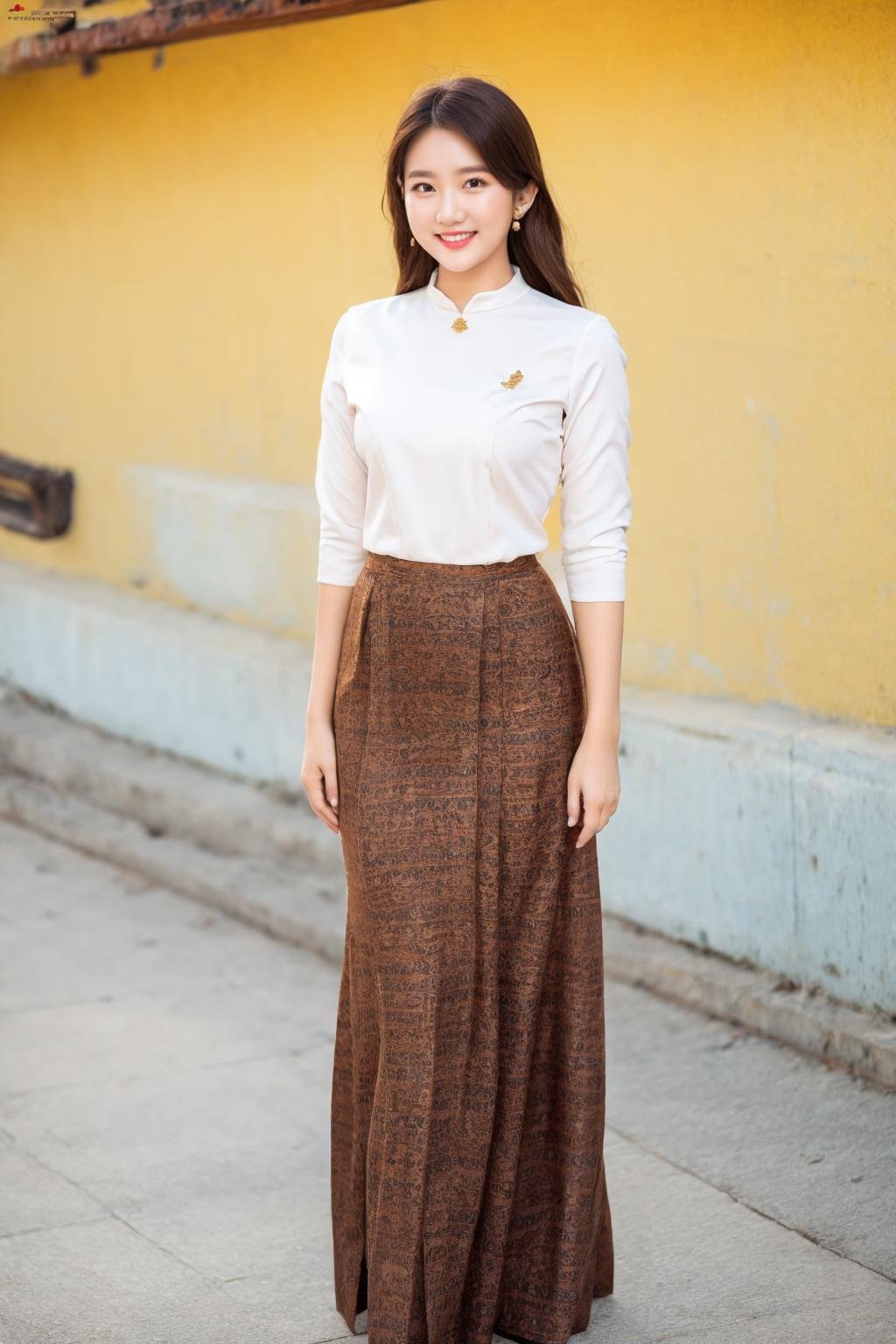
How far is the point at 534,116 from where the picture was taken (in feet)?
16.1

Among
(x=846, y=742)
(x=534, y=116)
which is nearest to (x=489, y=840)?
(x=846, y=742)

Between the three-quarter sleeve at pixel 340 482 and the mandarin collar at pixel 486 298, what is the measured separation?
0.16 meters

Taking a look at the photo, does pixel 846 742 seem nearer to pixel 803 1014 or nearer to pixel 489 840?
pixel 803 1014

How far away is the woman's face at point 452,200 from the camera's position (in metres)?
2.82

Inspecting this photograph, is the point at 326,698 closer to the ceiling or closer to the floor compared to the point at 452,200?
closer to the floor

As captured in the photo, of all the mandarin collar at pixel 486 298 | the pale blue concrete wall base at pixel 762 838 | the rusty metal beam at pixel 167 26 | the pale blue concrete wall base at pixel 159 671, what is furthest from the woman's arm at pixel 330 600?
the pale blue concrete wall base at pixel 159 671

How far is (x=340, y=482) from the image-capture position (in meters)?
3.04

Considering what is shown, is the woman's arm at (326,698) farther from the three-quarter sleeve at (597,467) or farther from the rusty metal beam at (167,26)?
the rusty metal beam at (167,26)

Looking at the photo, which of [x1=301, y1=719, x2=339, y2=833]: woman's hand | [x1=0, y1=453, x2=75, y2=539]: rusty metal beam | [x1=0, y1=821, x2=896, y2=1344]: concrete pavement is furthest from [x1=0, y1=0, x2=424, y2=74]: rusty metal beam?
[x1=0, y1=821, x2=896, y2=1344]: concrete pavement

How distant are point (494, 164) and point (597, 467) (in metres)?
0.50

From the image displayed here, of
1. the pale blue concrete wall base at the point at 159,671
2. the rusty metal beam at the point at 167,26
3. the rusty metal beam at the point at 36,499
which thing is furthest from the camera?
the rusty metal beam at the point at 36,499

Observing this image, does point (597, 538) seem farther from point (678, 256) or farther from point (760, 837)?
point (678, 256)

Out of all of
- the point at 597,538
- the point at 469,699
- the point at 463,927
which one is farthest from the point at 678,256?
the point at 463,927

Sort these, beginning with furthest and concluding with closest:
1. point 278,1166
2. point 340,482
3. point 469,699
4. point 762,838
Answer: point 762,838
point 278,1166
point 340,482
point 469,699
